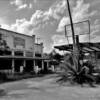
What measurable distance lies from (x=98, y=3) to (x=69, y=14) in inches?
133

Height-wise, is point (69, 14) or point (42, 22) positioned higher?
point (42, 22)

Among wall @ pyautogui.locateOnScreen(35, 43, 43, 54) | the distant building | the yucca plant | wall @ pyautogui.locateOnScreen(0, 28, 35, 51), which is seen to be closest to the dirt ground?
the yucca plant

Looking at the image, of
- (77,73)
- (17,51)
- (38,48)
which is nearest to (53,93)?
(77,73)

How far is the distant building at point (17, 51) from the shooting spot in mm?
17216

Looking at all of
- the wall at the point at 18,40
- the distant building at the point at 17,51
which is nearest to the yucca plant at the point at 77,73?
the distant building at the point at 17,51

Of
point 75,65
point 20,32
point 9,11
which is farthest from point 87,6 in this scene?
point 20,32

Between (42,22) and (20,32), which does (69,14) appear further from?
(20,32)

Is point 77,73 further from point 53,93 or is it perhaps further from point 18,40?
point 18,40

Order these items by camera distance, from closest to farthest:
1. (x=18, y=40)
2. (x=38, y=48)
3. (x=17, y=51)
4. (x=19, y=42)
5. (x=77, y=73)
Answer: (x=77, y=73) → (x=17, y=51) → (x=18, y=40) → (x=19, y=42) → (x=38, y=48)

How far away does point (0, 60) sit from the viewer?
56.1ft

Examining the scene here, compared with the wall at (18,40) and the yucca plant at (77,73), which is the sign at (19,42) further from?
the yucca plant at (77,73)

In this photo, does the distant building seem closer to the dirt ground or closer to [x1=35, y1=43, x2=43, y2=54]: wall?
[x1=35, y1=43, x2=43, y2=54]: wall

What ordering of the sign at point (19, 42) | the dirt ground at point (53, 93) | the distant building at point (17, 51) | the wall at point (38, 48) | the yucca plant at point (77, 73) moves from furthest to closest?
1. the wall at point (38, 48)
2. the sign at point (19, 42)
3. the distant building at point (17, 51)
4. the yucca plant at point (77, 73)
5. the dirt ground at point (53, 93)

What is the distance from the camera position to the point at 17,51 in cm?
1967
